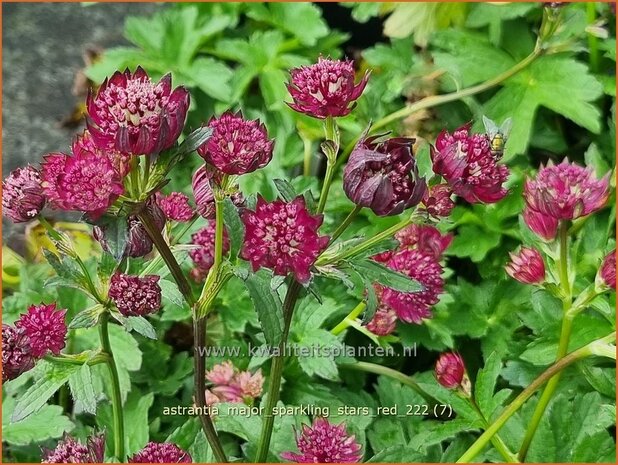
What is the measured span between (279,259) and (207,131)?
14 cm

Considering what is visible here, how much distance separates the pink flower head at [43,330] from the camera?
791mm

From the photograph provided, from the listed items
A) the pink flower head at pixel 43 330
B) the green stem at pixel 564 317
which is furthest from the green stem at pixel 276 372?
the green stem at pixel 564 317

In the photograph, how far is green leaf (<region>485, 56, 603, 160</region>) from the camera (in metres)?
1.42

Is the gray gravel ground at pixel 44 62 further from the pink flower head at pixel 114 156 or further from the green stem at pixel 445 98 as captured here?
the pink flower head at pixel 114 156

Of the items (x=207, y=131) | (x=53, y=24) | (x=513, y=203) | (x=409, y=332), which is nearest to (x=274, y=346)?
(x=207, y=131)

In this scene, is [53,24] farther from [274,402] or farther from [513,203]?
[274,402]

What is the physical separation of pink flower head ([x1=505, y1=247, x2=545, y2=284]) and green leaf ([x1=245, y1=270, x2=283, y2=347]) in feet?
1.15

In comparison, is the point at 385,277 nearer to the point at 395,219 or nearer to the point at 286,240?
the point at 286,240

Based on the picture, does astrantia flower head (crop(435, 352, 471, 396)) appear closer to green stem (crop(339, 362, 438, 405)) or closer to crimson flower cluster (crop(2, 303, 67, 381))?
green stem (crop(339, 362, 438, 405))

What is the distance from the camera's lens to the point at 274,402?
889 millimetres

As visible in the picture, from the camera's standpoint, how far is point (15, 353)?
776 mm

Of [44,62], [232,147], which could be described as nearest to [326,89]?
[232,147]

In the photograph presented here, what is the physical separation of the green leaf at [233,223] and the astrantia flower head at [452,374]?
0.39 metres

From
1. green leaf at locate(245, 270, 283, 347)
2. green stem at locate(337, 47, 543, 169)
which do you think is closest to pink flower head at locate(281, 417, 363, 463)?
green leaf at locate(245, 270, 283, 347)
